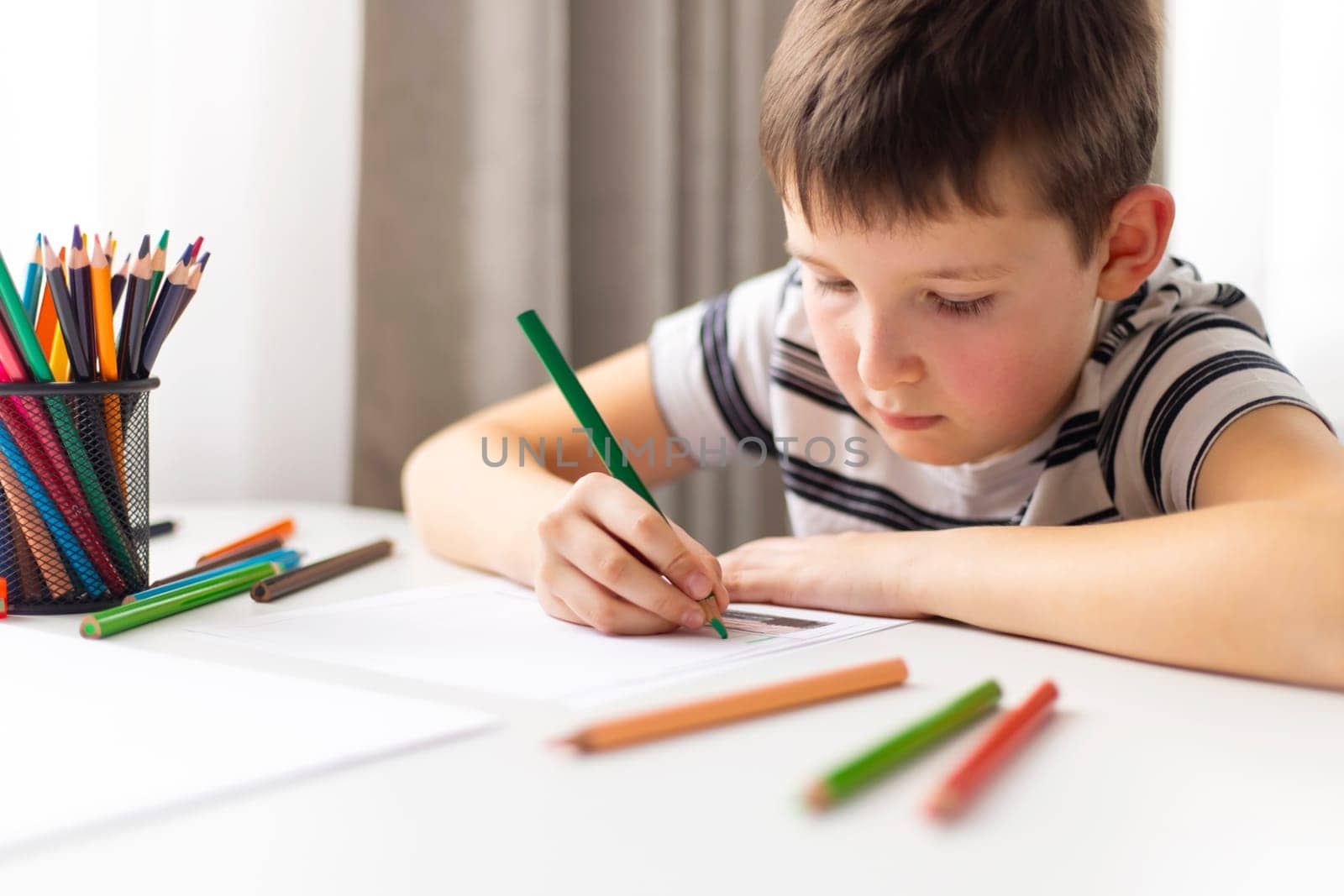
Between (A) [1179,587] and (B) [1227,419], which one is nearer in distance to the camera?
(A) [1179,587]

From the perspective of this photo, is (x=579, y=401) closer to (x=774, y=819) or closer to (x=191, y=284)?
(x=191, y=284)

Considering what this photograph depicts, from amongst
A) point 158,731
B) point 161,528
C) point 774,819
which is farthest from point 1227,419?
point 161,528

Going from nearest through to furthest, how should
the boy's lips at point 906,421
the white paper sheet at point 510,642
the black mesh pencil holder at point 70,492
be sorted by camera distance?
1. the white paper sheet at point 510,642
2. the black mesh pencil holder at point 70,492
3. the boy's lips at point 906,421

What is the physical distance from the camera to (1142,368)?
73 centimetres

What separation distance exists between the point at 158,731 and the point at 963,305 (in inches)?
17.1

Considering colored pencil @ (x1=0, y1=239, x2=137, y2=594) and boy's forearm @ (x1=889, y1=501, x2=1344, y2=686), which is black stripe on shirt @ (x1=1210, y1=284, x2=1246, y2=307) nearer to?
boy's forearm @ (x1=889, y1=501, x2=1344, y2=686)

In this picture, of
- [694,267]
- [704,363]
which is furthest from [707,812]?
[694,267]

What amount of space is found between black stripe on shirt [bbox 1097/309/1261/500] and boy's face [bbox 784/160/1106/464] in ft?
0.12

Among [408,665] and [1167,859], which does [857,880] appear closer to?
[1167,859]

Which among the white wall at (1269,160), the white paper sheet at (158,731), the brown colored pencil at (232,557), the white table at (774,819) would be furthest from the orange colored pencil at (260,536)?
the white wall at (1269,160)

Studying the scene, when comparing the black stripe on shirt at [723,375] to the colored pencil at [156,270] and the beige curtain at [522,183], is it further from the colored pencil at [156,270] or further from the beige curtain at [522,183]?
the colored pencil at [156,270]

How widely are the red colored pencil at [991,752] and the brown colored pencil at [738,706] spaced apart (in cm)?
6

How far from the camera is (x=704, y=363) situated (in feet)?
3.15

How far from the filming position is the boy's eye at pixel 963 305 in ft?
2.09
